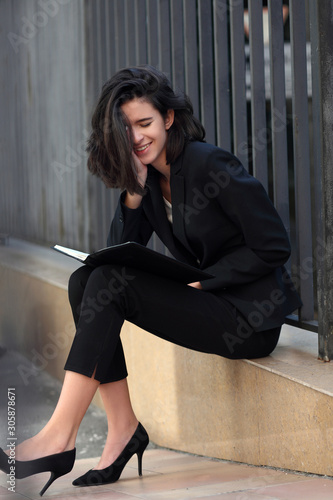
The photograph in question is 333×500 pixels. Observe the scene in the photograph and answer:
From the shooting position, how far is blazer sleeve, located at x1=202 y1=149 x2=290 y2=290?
2471 millimetres

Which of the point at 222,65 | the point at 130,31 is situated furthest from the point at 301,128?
the point at 130,31

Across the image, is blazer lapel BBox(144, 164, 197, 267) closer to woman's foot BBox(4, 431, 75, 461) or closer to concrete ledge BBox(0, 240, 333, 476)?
concrete ledge BBox(0, 240, 333, 476)

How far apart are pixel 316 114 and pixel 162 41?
1.43m

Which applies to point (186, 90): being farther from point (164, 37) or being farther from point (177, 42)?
point (164, 37)

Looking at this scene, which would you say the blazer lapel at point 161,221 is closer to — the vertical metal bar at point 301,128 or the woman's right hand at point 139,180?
the woman's right hand at point 139,180

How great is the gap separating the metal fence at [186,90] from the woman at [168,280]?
0.65 ft

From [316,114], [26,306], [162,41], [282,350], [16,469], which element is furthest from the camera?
[26,306]

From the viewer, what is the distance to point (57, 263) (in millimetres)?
5051

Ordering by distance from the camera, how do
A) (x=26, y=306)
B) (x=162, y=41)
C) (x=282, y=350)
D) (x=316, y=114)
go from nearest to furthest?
(x=316, y=114) → (x=282, y=350) → (x=162, y=41) → (x=26, y=306)

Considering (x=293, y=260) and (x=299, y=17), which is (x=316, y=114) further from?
(x=293, y=260)

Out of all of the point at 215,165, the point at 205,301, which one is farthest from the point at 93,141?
the point at 205,301

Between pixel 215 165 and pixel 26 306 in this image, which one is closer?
pixel 215 165

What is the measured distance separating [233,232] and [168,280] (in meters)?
0.30

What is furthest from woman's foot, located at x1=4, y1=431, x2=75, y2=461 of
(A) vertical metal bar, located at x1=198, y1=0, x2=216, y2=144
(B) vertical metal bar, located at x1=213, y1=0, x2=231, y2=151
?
(A) vertical metal bar, located at x1=198, y1=0, x2=216, y2=144
